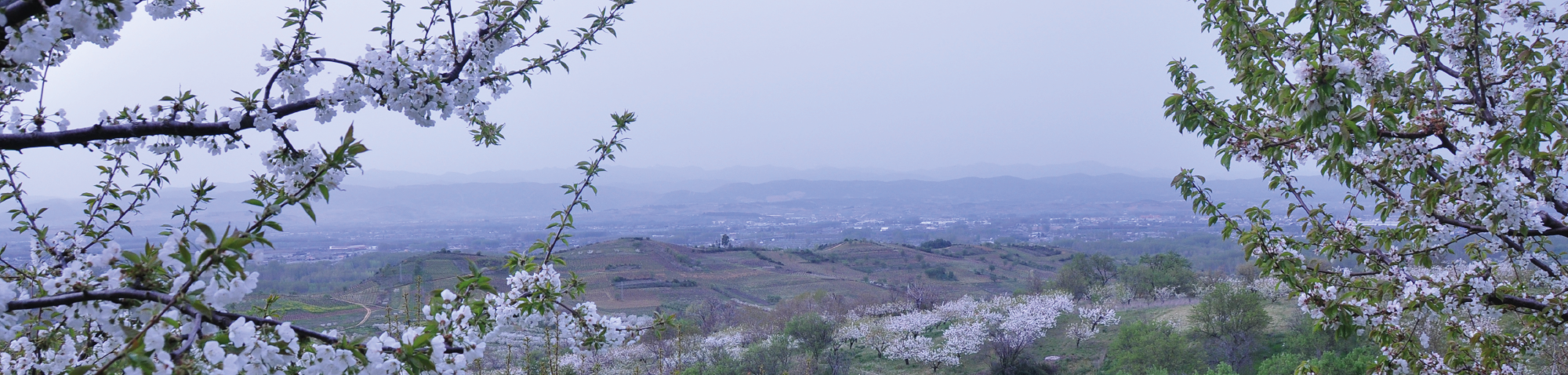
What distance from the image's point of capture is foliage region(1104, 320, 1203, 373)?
18.5 meters

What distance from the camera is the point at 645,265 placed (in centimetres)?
5238

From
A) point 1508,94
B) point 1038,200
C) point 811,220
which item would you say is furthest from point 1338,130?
point 1038,200

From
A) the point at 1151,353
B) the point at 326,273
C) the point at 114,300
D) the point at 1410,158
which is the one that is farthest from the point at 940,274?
the point at 114,300

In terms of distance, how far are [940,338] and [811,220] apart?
4303 inches

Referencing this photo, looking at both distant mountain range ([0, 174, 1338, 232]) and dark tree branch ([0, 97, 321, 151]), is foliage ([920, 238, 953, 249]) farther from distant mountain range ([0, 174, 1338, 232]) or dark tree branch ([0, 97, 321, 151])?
dark tree branch ([0, 97, 321, 151])

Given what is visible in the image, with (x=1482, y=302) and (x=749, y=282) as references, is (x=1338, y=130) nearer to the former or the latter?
(x=1482, y=302)

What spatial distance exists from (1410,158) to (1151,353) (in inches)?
704

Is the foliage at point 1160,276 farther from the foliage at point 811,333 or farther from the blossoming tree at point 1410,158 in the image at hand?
the blossoming tree at point 1410,158

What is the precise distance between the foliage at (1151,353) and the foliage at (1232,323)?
3.65ft

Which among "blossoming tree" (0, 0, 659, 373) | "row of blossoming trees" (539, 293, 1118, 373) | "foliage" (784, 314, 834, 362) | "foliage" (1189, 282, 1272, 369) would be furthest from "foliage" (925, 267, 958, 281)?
"blossoming tree" (0, 0, 659, 373)

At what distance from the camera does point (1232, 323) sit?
2105cm

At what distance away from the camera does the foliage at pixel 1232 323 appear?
805 inches

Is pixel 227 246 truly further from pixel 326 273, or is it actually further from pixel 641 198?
pixel 641 198

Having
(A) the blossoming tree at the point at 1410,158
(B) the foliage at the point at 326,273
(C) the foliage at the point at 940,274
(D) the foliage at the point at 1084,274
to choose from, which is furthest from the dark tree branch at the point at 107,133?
(C) the foliage at the point at 940,274
